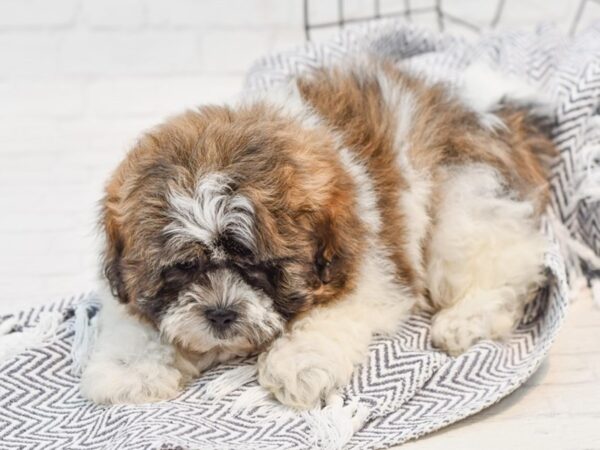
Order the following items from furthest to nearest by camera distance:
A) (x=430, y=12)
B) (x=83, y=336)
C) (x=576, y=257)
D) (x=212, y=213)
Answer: (x=430, y=12)
(x=576, y=257)
(x=83, y=336)
(x=212, y=213)

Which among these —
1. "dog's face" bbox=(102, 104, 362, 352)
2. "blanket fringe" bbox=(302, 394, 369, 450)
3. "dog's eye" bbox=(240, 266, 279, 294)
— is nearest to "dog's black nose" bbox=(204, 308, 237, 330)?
"dog's face" bbox=(102, 104, 362, 352)

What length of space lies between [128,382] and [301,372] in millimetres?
535

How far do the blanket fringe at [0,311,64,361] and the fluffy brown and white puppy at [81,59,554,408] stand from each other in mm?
294

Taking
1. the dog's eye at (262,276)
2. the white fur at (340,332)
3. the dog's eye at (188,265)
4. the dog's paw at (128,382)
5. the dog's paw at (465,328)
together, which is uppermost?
the dog's eye at (188,265)

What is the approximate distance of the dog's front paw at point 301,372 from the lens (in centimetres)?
324

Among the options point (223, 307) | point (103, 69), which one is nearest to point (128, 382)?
point (223, 307)

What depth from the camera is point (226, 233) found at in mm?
3059

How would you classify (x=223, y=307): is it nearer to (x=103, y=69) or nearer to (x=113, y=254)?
(x=113, y=254)

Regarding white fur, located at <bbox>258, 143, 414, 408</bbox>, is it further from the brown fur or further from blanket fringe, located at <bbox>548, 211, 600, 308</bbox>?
blanket fringe, located at <bbox>548, 211, 600, 308</bbox>

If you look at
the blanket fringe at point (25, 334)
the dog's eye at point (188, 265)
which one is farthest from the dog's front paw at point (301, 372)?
the blanket fringe at point (25, 334)

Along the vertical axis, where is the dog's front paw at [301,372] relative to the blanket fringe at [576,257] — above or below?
above

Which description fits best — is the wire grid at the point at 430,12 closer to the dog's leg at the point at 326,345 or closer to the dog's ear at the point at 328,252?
the dog's leg at the point at 326,345

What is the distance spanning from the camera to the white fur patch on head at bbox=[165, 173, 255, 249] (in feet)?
9.97

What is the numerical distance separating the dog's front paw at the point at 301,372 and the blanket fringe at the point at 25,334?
33.2 inches
